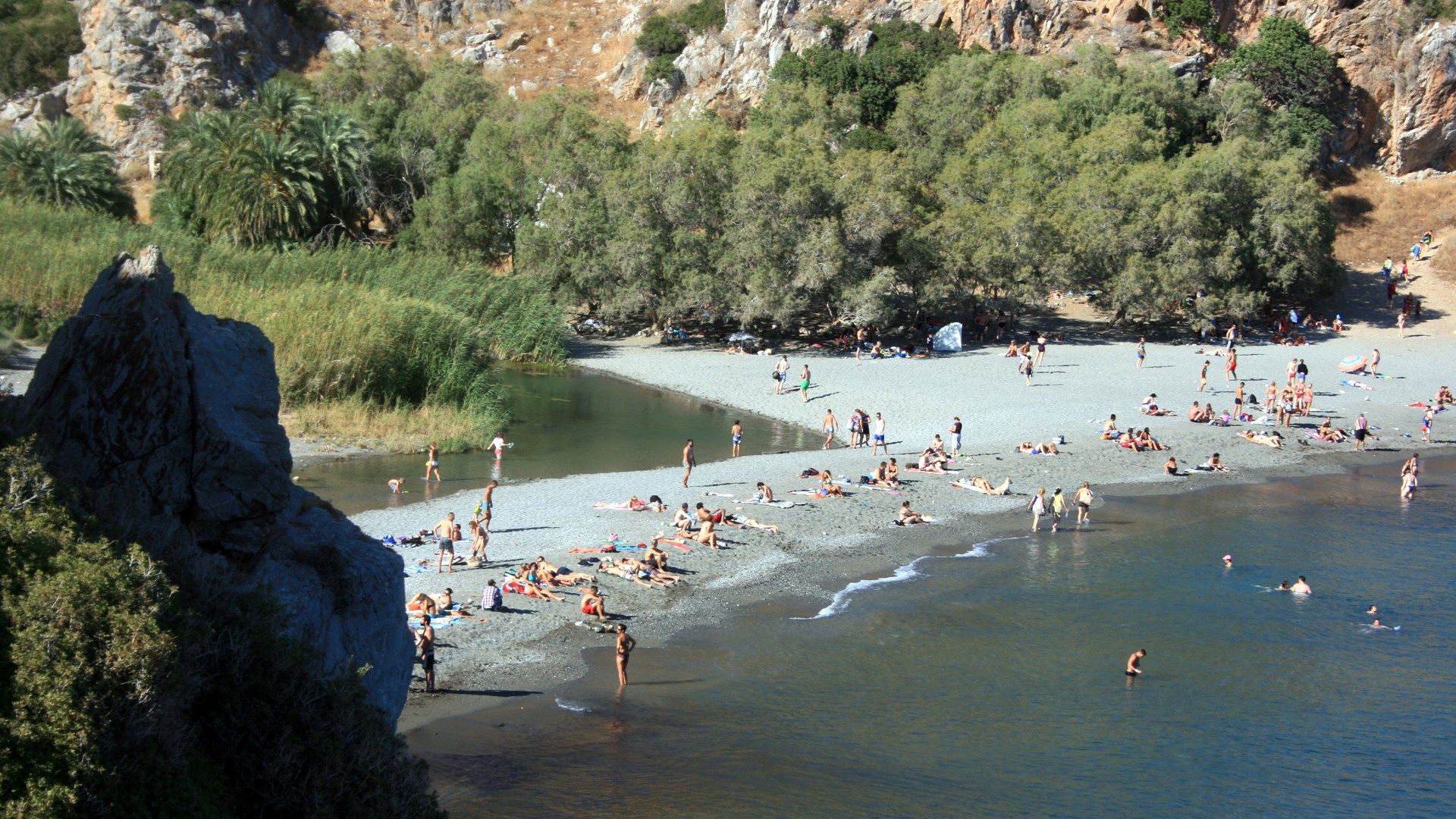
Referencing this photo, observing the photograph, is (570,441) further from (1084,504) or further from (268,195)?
(268,195)

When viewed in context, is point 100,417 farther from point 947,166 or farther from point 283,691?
point 947,166

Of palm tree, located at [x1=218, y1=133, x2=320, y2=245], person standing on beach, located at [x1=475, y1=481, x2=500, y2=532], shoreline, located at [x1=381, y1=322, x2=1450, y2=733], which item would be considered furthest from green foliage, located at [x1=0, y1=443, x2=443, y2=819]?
palm tree, located at [x1=218, y1=133, x2=320, y2=245]

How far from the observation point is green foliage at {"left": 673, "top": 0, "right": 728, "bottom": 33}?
73562 millimetres

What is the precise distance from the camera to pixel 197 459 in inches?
434

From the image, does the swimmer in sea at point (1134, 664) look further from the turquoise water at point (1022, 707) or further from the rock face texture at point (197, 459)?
the rock face texture at point (197, 459)

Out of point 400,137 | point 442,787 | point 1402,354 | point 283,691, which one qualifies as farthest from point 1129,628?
point 400,137

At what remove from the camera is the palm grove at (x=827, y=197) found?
4728cm

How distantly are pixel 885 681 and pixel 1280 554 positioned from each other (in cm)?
1202

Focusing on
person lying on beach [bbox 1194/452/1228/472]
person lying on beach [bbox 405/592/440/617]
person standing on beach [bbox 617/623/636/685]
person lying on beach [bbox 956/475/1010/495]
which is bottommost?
person standing on beach [bbox 617/623/636/685]

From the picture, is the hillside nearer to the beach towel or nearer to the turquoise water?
the beach towel

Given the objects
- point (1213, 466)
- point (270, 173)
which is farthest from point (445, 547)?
point (270, 173)

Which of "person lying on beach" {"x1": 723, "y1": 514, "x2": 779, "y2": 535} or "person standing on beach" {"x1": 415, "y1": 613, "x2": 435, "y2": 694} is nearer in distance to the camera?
"person standing on beach" {"x1": 415, "y1": 613, "x2": 435, "y2": 694}

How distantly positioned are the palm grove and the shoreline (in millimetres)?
3229

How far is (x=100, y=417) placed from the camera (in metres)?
10.4
